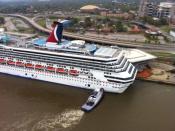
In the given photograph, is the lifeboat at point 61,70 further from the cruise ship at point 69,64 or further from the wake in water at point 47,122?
the wake in water at point 47,122

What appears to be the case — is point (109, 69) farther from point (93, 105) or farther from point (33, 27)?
point (33, 27)

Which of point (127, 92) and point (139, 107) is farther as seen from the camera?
point (127, 92)

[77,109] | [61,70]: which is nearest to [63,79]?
[61,70]

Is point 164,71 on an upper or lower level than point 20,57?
lower

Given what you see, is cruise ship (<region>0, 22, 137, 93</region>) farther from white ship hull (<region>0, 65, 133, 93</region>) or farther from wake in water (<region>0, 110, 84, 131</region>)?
wake in water (<region>0, 110, 84, 131</region>)

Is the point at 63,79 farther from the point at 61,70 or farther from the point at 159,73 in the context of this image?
the point at 159,73

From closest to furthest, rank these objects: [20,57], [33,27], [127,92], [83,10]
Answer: [127,92] < [20,57] < [33,27] < [83,10]

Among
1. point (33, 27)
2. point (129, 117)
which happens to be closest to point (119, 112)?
point (129, 117)

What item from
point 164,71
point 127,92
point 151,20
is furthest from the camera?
point 151,20
